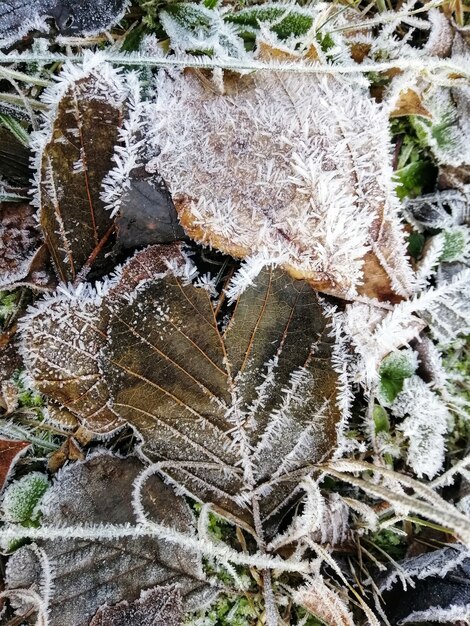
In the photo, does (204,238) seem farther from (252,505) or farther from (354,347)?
(252,505)

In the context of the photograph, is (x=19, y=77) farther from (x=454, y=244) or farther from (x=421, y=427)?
(x=421, y=427)

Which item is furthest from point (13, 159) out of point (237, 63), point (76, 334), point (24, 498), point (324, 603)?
point (324, 603)

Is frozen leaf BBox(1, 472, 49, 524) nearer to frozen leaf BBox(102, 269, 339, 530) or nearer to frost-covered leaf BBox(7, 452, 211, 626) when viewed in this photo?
frost-covered leaf BBox(7, 452, 211, 626)

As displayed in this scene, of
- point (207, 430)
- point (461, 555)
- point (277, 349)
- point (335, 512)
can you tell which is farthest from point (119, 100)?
point (461, 555)

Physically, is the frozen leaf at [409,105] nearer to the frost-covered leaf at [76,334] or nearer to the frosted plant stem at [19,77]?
the frost-covered leaf at [76,334]

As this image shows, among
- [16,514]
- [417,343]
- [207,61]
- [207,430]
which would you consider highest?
[207,61]

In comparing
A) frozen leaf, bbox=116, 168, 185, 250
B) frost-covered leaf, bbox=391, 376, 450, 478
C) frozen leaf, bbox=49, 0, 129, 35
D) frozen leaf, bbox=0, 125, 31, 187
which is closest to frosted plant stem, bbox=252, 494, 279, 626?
frost-covered leaf, bbox=391, 376, 450, 478

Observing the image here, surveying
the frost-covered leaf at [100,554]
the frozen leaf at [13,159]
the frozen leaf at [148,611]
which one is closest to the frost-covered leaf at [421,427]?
the frost-covered leaf at [100,554]
